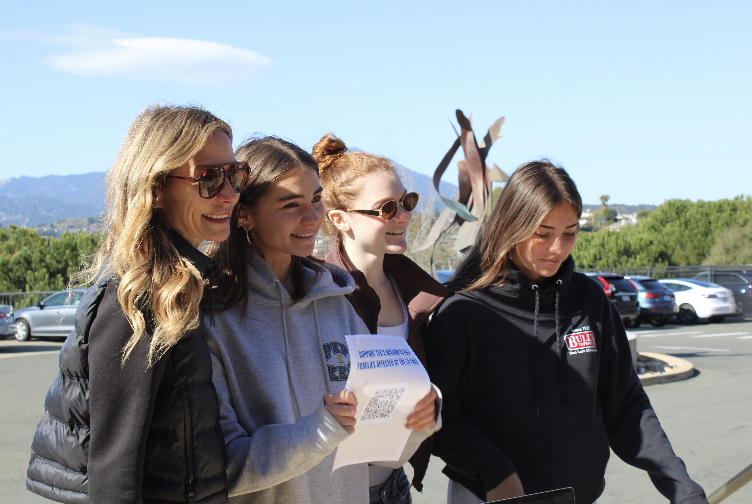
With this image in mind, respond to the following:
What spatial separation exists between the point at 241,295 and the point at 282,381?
30 centimetres

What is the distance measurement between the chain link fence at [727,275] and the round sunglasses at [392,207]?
970 inches

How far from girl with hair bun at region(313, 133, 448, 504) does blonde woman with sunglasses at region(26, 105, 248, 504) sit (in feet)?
3.50

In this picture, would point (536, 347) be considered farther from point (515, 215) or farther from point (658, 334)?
point (658, 334)

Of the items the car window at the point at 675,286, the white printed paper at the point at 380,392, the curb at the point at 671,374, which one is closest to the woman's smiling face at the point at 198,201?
the white printed paper at the point at 380,392

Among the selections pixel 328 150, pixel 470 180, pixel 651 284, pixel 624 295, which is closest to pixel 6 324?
pixel 470 180

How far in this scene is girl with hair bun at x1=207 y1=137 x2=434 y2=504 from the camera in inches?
67.3

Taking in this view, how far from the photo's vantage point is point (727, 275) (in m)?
25.4

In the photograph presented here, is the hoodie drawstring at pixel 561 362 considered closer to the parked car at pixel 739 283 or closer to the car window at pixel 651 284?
the car window at pixel 651 284

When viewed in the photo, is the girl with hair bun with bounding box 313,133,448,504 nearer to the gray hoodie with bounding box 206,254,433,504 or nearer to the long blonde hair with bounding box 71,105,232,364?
the gray hoodie with bounding box 206,254,433,504

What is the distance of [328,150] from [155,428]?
189 cm

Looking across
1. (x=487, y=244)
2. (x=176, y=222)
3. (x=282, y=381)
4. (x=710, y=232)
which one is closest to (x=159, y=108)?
(x=176, y=222)

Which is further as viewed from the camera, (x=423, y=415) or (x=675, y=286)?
(x=675, y=286)

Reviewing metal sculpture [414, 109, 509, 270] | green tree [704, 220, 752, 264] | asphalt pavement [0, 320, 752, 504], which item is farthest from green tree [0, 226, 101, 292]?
green tree [704, 220, 752, 264]

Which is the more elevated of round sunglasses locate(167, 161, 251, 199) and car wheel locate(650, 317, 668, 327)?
round sunglasses locate(167, 161, 251, 199)
